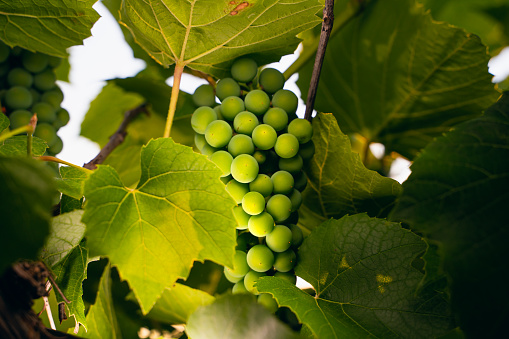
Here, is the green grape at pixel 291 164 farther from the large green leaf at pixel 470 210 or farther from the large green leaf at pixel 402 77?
the large green leaf at pixel 402 77

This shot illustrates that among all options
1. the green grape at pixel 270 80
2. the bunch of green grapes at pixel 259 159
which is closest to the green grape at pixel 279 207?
the bunch of green grapes at pixel 259 159

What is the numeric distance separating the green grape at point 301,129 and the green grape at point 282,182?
66mm

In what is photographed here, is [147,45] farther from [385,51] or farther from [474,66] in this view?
[474,66]

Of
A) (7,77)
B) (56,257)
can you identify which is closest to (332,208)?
(56,257)

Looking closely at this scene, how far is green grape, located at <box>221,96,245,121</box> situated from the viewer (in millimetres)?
649

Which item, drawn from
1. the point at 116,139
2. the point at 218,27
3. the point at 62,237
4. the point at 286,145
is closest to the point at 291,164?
the point at 286,145

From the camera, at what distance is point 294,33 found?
67cm

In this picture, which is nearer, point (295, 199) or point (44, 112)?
point (295, 199)

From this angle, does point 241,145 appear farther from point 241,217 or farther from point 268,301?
point 268,301

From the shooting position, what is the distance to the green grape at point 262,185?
60 centimetres

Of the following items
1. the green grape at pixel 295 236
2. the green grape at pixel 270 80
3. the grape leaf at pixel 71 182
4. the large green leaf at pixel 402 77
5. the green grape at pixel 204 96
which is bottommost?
the grape leaf at pixel 71 182

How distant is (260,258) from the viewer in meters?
0.58

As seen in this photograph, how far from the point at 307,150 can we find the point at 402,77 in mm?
375

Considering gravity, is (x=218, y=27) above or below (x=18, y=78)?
above
